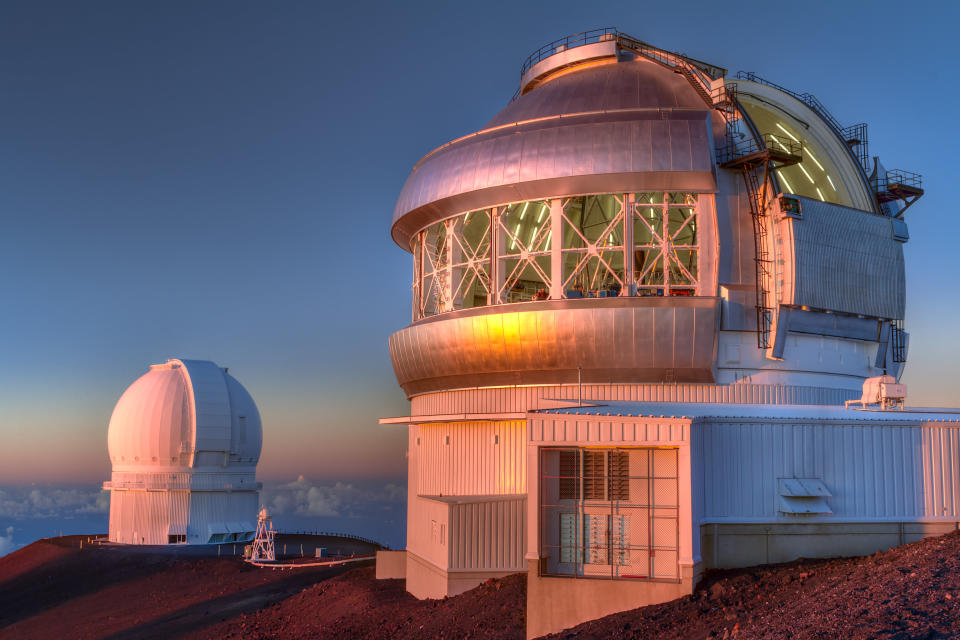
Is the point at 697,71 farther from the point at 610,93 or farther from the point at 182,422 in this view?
the point at 182,422

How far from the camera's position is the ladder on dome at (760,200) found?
22.9 meters

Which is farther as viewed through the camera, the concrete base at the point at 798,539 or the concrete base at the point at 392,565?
the concrete base at the point at 392,565

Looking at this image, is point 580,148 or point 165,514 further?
point 165,514

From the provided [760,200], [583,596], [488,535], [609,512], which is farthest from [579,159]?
[583,596]

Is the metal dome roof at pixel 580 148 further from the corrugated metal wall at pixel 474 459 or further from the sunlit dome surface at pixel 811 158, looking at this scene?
the corrugated metal wall at pixel 474 459

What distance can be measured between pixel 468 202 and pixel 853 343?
11.1m

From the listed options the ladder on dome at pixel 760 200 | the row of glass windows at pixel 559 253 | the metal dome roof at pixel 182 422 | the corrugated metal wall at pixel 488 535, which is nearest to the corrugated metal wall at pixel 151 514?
the metal dome roof at pixel 182 422

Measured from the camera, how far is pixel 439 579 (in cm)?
2189

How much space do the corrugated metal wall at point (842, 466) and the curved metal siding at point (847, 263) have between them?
15.0 feet

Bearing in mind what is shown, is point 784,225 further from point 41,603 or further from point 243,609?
point 41,603

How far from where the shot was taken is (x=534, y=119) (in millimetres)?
25516

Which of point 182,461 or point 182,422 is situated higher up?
point 182,422

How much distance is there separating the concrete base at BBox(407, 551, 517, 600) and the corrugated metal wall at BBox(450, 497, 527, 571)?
162 mm

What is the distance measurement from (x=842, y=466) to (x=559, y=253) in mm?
8613
